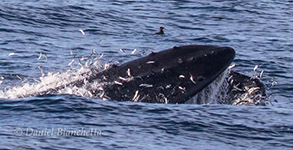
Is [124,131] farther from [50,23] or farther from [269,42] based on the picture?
[50,23]

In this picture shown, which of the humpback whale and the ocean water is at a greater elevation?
the humpback whale

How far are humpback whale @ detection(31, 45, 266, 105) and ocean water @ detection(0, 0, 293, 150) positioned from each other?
251 mm

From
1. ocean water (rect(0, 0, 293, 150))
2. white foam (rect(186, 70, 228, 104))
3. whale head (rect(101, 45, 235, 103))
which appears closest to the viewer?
ocean water (rect(0, 0, 293, 150))

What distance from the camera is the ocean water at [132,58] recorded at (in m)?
13.4

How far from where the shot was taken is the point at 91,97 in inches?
609

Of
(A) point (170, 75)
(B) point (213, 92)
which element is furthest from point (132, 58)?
(A) point (170, 75)

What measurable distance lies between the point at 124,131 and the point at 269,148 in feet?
8.50

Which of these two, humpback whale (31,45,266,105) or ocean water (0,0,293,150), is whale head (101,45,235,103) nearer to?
humpback whale (31,45,266,105)

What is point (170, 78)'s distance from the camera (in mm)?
14867

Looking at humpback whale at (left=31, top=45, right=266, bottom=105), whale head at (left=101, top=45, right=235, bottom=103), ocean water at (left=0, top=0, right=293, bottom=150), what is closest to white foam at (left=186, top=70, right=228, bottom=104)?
humpback whale at (left=31, top=45, right=266, bottom=105)

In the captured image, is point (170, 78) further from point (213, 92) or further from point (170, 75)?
point (213, 92)

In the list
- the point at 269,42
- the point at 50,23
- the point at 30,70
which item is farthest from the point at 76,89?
the point at 50,23

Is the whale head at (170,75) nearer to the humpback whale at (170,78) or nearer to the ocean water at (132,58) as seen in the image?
the humpback whale at (170,78)

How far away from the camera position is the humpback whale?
48.5 ft
